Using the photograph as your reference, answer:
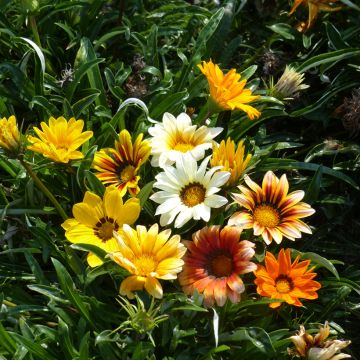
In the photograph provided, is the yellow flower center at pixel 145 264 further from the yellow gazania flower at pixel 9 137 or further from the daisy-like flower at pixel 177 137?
the yellow gazania flower at pixel 9 137

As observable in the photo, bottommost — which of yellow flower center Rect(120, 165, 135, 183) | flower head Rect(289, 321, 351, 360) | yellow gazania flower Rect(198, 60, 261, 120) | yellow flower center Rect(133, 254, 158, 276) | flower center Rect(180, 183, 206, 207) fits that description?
flower head Rect(289, 321, 351, 360)

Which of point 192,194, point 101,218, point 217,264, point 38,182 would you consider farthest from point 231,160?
point 38,182

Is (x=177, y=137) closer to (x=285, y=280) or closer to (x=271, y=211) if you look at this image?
(x=271, y=211)

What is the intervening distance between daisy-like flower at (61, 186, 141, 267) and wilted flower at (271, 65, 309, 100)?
0.68 metres

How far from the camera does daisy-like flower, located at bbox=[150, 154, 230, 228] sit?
1.74 metres

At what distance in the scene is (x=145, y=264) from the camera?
1.67m

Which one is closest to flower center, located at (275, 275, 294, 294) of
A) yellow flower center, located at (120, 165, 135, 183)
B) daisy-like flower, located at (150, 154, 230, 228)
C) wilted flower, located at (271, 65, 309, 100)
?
daisy-like flower, located at (150, 154, 230, 228)

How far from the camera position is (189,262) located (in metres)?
1.75

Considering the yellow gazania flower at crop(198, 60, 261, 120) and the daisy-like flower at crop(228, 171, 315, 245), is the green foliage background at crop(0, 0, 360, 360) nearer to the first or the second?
the daisy-like flower at crop(228, 171, 315, 245)

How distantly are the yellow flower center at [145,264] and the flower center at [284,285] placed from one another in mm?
324

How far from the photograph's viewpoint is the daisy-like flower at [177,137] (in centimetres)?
186

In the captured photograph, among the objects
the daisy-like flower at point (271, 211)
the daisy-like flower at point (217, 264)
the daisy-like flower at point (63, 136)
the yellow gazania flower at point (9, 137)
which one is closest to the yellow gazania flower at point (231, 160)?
the daisy-like flower at point (271, 211)

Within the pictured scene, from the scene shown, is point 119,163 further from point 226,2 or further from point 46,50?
point 226,2

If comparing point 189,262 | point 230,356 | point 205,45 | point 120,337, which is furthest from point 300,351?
point 205,45
